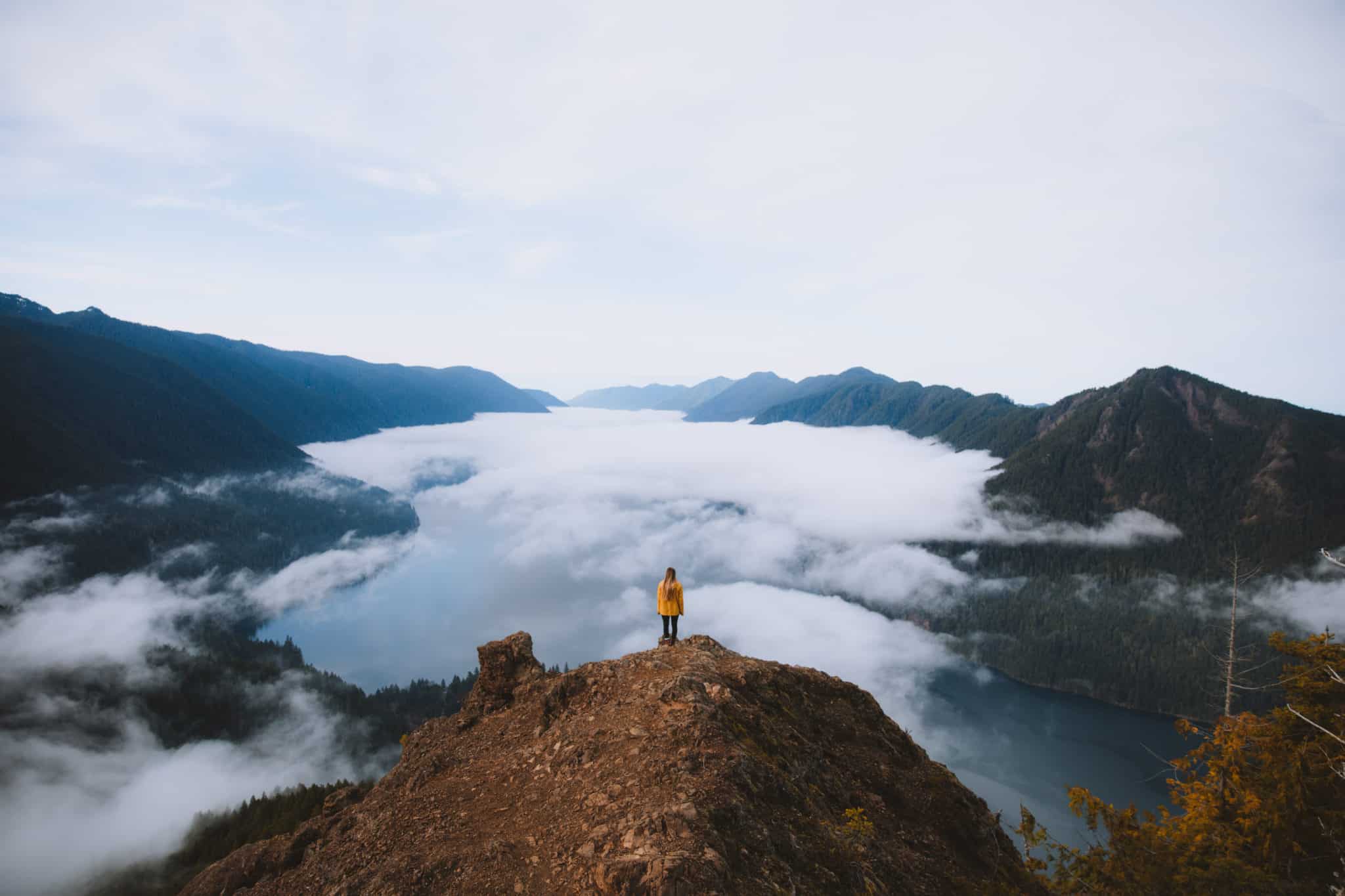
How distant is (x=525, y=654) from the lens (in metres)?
16.6

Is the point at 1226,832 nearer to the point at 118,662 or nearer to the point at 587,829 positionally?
the point at 587,829

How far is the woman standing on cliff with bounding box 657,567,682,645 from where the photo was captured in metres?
16.5

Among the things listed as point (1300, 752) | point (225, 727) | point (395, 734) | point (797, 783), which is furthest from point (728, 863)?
point (225, 727)

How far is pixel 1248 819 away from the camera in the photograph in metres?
14.2

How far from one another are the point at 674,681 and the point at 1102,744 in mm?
216176

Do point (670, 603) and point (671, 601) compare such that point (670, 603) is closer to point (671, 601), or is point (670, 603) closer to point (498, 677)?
point (671, 601)

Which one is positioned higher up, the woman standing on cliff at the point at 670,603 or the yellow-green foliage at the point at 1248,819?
the woman standing on cliff at the point at 670,603

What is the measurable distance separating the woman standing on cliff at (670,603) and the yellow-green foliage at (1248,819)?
9.38 metres

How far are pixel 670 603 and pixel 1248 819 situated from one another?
Answer: 628 inches

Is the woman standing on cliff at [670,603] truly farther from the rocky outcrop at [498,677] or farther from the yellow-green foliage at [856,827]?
the yellow-green foliage at [856,827]

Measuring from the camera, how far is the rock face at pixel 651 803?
29.1ft

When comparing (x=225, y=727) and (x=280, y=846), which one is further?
(x=225, y=727)

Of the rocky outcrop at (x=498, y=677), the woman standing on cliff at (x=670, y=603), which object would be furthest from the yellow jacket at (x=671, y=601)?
the rocky outcrop at (x=498, y=677)

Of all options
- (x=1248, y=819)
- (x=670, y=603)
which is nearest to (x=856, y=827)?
(x=670, y=603)
